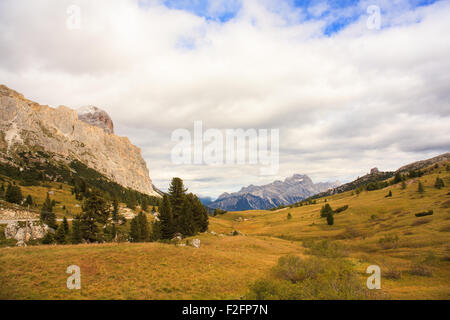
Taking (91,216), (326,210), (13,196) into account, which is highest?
(13,196)

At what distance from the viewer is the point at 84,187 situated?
143875 mm

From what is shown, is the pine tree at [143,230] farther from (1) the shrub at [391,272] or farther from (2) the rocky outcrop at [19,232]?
(1) the shrub at [391,272]

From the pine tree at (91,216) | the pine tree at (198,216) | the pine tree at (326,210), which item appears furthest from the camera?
→ the pine tree at (326,210)

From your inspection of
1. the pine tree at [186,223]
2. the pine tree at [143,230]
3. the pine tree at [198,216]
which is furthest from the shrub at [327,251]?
the pine tree at [143,230]

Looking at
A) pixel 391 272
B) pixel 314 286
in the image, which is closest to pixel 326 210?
pixel 391 272

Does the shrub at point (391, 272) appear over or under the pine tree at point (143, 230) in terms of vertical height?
over

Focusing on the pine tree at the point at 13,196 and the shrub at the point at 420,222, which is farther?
the pine tree at the point at 13,196

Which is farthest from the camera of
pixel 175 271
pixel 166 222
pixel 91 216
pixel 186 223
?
pixel 186 223

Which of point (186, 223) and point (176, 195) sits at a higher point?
point (176, 195)

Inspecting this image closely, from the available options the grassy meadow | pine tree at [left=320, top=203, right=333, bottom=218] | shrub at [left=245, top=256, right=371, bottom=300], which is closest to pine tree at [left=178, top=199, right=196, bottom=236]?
the grassy meadow

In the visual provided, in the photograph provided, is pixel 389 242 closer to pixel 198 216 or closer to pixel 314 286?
pixel 314 286

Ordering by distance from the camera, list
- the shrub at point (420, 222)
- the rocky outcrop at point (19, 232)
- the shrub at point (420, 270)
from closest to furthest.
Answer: the shrub at point (420, 270)
the shrub at point (420, 222)
the rocky outcrop at point (19, 232)

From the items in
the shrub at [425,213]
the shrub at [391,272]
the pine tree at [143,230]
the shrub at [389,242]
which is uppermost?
the shrub at [425,213]
